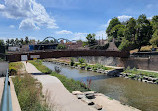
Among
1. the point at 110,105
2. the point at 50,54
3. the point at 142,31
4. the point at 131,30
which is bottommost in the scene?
the point at 110,105

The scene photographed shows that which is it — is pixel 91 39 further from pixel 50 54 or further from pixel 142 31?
pixel 50 54

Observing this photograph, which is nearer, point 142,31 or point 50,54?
point 50,54

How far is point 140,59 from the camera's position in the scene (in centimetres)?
3397

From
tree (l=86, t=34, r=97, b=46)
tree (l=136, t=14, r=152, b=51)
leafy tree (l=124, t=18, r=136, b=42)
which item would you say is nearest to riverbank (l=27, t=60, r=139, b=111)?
→ leafy tree (l=124, t=18, r=136, b=42)

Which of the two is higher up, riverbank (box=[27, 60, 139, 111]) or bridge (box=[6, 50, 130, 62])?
bridge (box=[6, 50, 130, 62])

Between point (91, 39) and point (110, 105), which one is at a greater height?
point (91, 39)

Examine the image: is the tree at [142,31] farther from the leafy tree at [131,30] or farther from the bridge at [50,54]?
the bridge at [50,54]

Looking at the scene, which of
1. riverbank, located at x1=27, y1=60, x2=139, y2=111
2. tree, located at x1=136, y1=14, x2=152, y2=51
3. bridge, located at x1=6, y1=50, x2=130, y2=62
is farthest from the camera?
tree, located at x1=136, y1=14, x2=152, y2=51

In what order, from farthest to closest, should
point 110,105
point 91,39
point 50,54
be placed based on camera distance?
point 91,39 < point 50,54 < point 110,105

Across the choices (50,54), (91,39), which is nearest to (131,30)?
(50,54)

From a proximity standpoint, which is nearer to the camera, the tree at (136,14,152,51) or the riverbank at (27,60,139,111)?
the riverbank at (27,60,139,111)

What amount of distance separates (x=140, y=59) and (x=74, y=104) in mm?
27904

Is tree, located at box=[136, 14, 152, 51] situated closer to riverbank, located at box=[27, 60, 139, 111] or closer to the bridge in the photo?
the bridge

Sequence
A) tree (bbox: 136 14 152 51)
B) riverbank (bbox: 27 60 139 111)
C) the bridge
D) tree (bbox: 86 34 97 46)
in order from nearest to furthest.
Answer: riverbank (bbox: 27 60 139 111)
the bridge
tree (bbox: 136 14 152 51)
tree (bbox: 86 34 97 46)
